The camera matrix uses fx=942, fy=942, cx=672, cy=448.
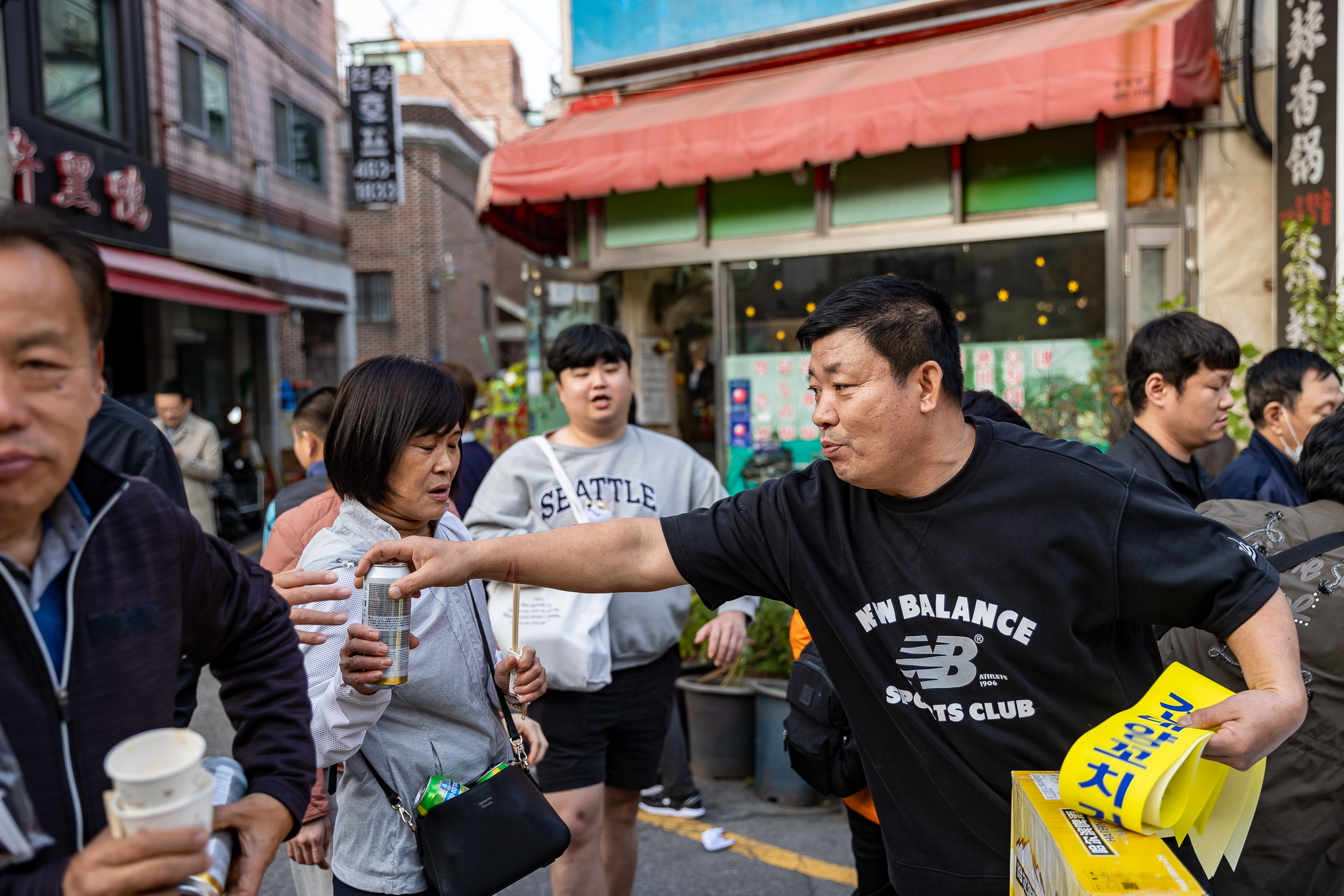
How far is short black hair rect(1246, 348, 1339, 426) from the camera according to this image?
3.61 meters

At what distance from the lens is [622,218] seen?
27.4 ft

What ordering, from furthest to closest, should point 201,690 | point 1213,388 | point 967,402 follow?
point 201,690, point 1213,388, point 967,402

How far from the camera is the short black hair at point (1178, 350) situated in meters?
3.13

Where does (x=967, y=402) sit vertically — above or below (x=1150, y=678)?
above

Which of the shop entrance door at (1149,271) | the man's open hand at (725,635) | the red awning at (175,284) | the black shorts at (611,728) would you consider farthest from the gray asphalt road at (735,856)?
the red awning at (175,284)

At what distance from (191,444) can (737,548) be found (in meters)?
6.91

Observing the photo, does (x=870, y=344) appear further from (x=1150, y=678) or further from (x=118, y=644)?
(x=118, y=644)

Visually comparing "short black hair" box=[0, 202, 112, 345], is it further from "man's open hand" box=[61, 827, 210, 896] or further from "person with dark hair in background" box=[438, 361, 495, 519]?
"person with dark hair in background" box=[438, 361, 495, 519]

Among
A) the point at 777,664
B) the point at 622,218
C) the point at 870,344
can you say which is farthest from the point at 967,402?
the point at 622,218

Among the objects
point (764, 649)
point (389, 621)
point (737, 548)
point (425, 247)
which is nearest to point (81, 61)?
point (764, 649)

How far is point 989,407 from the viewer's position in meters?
2.96

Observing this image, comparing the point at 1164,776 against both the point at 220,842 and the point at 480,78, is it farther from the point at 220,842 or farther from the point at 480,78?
the point at 480,78

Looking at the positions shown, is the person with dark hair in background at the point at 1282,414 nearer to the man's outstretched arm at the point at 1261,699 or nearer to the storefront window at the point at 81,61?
the man's outstretched arm at the point at 1261,699

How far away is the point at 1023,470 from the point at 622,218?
6.83 metres
